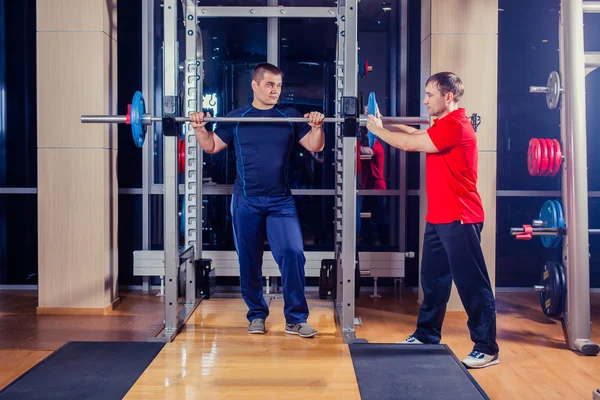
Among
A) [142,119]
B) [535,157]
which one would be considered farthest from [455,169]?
[142,119]

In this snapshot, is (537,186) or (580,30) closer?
(580,30)

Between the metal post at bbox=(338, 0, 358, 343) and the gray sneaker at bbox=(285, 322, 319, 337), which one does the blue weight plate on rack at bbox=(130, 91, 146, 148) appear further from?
the gray sneaker at bbox=(285, 322, 319, 337)

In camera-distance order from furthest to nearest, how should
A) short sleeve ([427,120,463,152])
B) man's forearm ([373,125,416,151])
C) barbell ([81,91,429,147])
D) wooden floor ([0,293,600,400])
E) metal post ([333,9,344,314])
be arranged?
metal post ([333,9,344,314]) < barbell ([81,91,429,147]) < man's forearm ([373,125,416,151]) < short sleeve ([427,120,463,152]) < wooden floor ([0,293,600,400])

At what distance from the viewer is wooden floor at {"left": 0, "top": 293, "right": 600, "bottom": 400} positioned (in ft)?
9.56

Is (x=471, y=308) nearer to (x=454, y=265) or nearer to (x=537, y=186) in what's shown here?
(x=454, y=265)

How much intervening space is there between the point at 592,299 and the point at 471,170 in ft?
9.11

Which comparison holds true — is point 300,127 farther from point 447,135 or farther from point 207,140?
point 447,135

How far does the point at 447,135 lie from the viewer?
3248mm

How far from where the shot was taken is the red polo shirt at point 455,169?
3.26 m

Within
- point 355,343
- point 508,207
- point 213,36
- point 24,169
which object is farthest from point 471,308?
point 24,169

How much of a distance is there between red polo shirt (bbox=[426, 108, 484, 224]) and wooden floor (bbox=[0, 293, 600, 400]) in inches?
34.9

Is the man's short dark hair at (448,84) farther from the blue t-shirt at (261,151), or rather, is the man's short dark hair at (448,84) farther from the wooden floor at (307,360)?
the wooden floor at (307,360)

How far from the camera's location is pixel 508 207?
236 inches

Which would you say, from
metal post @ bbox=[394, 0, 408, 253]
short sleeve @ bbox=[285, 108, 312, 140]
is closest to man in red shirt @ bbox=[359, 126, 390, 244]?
metal post @ bbox=[394, 0, 408, 253]
